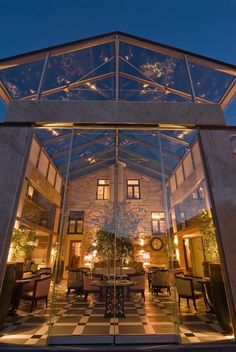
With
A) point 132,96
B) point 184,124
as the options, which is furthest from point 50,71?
point 184,124

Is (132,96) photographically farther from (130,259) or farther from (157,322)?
(130,259)

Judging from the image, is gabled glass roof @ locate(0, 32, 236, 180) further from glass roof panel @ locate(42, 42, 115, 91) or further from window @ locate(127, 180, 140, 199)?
window @ locate(127, 180, 140, 199)

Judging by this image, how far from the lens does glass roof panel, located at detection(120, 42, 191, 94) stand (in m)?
4.80

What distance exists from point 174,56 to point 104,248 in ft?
21.9

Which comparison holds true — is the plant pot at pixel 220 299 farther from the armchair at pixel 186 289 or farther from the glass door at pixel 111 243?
the armchair at pixel 186 289

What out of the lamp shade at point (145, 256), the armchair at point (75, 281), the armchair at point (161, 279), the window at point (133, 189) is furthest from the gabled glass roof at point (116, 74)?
the lamp shade at point (145, 256)

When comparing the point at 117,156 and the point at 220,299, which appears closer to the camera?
the point at 220,299

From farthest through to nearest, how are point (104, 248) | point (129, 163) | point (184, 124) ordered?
point (129, 163)
point (104, 248)
point (184, 124)

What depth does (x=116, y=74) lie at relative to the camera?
498 centimetres

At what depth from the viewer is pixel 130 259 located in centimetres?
907

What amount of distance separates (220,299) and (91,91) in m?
5.12

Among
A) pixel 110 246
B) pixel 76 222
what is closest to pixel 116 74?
pixel 110 246

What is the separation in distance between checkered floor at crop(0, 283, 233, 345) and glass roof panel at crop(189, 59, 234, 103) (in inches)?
179

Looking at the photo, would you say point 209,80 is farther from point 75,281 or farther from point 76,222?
point 76,222
